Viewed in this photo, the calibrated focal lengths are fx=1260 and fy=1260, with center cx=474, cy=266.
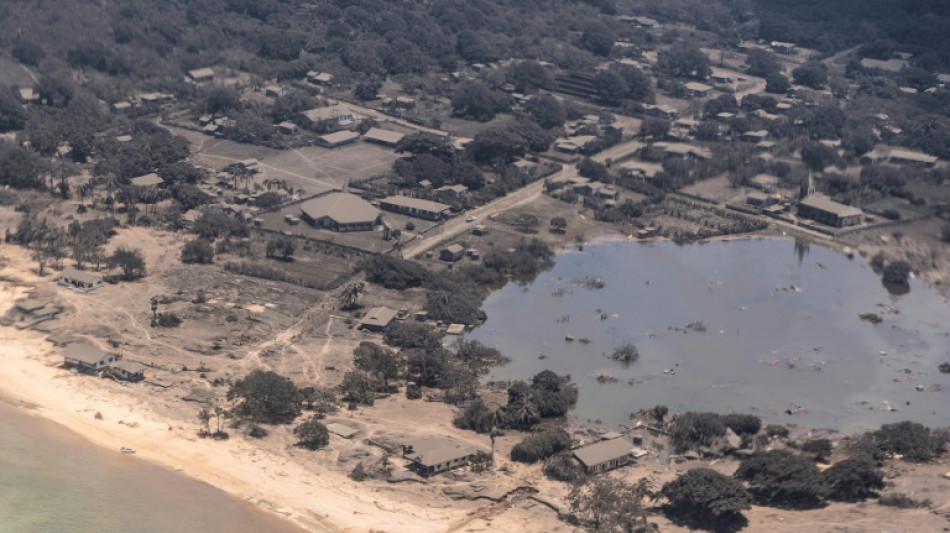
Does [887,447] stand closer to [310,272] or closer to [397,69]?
[310,272]

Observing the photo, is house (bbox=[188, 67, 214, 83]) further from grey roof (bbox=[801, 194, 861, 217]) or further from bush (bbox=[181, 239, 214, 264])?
grey roof (bbox=[801, 194, 861, 217])

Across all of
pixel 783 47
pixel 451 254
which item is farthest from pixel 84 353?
pixel 783 47

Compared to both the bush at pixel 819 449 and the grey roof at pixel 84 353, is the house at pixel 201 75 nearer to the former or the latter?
the grey roof at pixel 84 353

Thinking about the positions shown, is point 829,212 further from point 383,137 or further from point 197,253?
point 197,253

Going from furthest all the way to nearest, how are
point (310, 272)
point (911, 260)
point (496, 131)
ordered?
point (496, 131) < point (911, 260) < point (310, 272)

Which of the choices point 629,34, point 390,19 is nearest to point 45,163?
point 390,19

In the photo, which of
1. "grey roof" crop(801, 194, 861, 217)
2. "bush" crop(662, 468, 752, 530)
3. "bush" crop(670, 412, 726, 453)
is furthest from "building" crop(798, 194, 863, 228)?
"bush" crop(662, 468, 752, 530)

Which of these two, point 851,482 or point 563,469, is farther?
point 563,469
